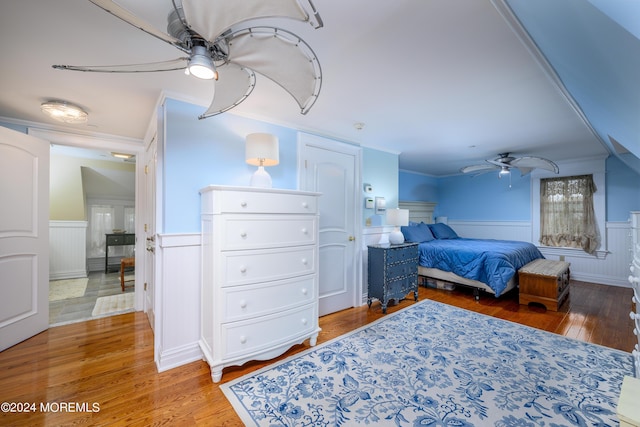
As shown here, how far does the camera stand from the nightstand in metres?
3.25

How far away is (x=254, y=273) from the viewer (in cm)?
203

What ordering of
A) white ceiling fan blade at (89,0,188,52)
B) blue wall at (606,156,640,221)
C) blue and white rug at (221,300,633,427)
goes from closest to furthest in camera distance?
white ceiling fan blade at (89,0,188,52)
blue and white rug at (221,300,633,427)
blue wall at (606,156,640,221)

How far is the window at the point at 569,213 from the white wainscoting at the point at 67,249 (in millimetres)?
8802

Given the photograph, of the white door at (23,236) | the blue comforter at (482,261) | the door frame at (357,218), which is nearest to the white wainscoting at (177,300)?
the white door at (23,236)

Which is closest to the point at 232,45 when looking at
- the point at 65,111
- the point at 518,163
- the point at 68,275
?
the point at 65,111

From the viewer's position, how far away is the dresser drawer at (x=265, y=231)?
1935mm

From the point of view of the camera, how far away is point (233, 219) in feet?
6.37

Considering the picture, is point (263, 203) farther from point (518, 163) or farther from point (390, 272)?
point (518, 163)

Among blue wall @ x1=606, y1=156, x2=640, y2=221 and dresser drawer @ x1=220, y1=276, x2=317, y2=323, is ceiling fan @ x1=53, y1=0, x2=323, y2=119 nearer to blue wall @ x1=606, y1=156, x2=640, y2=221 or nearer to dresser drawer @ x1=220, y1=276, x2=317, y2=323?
dresser drawer @ x1=220, y1=276, x2=317, y2=323

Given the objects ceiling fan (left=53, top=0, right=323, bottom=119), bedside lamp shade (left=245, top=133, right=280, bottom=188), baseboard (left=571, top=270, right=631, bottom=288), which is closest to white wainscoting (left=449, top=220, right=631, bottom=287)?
baseboard (left=571, top=270, right=631, bottom=288)

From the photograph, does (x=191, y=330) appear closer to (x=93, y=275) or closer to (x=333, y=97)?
(x=333, y=97)

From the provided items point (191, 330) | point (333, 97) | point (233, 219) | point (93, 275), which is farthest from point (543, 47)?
point (93, 275)

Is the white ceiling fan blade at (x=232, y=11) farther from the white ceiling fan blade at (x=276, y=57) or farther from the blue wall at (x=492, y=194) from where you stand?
the blue wall at (x=492, y=194)

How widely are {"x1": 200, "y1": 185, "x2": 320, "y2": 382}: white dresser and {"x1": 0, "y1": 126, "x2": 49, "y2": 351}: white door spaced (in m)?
1.89
